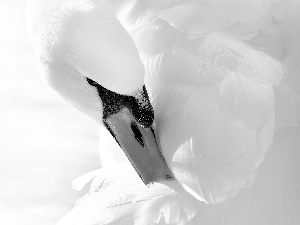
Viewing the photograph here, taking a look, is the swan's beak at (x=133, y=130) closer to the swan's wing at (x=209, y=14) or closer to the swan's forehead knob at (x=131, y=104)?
the swan's forehead knob at (x=131, y=104)

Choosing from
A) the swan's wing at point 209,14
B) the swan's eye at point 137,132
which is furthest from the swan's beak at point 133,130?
the swan's wing at point 209,14

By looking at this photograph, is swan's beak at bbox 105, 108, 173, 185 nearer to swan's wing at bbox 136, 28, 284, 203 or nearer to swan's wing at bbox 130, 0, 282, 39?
swan's wing at bbox 136, 28, 284, 203

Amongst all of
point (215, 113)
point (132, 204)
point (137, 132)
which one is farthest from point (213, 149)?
point (132, 204)

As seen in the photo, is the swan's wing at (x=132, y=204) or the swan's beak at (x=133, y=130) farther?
the swan's wing at (x=132, y=204)

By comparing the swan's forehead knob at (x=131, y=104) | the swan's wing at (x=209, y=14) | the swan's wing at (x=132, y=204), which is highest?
the swan's wing at (x=209, y=14)

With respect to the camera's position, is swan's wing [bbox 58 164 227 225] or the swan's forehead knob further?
swan's wing [bbox 58 164 227 225]

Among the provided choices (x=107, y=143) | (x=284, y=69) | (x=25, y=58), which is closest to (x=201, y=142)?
(x=284, y=69)

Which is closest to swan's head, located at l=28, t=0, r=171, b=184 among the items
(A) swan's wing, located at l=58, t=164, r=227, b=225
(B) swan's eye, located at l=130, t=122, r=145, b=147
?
(B) swan's eye, located at l=130, t=122, r=145, b=147
